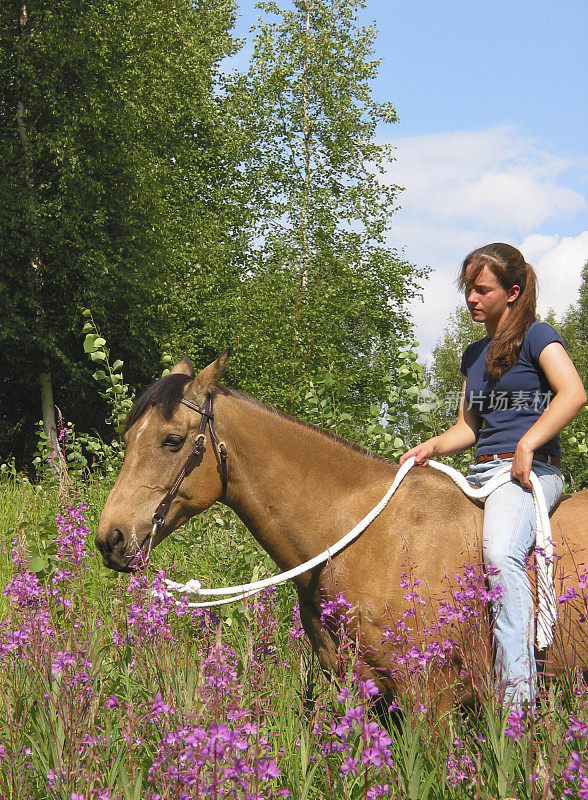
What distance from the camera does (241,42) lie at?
36.0 m

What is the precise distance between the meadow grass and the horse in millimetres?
226

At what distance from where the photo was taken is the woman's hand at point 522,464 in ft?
12.4

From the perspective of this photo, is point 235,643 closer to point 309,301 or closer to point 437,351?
point 309,301

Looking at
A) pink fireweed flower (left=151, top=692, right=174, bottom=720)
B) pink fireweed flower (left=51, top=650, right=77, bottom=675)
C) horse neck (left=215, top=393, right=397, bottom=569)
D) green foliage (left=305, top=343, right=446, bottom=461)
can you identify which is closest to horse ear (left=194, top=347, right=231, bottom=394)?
horse neck (left=215, top=393, right=397, bottom=569)

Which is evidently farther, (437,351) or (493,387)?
(437,351)

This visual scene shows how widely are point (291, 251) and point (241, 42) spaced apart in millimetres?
12937

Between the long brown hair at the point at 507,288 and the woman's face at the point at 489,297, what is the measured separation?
0.08 ft

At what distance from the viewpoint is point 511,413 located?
13.5 feet

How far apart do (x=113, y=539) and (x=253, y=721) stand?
116 centimetres

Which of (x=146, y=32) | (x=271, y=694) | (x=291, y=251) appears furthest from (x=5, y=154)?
(x=271, y=694)

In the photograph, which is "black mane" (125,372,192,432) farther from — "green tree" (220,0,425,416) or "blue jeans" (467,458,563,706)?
"green tree" (220,0,425,416)

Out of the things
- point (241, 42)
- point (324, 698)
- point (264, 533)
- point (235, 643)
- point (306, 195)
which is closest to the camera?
point (324, 698)

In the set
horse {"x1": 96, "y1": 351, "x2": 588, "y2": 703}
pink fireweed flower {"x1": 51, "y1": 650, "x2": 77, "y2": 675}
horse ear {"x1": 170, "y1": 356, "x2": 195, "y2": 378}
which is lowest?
pink fireweed flower {"x1": 51, "y1": 650, "x2": 77, "y2": 675}

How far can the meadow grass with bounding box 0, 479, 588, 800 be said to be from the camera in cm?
223
